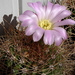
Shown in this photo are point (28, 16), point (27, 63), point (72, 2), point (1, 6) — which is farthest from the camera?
point (72, 2)

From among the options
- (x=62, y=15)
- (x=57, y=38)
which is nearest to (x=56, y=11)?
(x=62, y=15)

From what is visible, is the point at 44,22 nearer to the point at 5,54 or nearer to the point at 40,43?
the point at 40,43

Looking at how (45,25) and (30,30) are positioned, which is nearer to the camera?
(30,30)

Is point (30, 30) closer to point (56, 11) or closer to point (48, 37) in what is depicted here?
point (48, 37)

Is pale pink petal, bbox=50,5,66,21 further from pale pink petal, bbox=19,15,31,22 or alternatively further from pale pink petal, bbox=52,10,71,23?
pale pink petal, bbox=19,15,31,22

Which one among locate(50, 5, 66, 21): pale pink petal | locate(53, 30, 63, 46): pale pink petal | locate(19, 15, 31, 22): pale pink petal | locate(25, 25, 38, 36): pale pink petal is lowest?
locate(53, 30, 63, 46): pale pink petal

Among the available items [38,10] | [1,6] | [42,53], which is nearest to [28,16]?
[38,10]

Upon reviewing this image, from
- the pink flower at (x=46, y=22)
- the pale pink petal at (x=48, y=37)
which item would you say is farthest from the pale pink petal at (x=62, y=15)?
the pale pink petal at (x=48, y=37)

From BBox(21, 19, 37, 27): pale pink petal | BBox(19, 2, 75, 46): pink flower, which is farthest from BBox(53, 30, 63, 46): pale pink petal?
BBox(21, 19, 37, 27): pale pink petal
